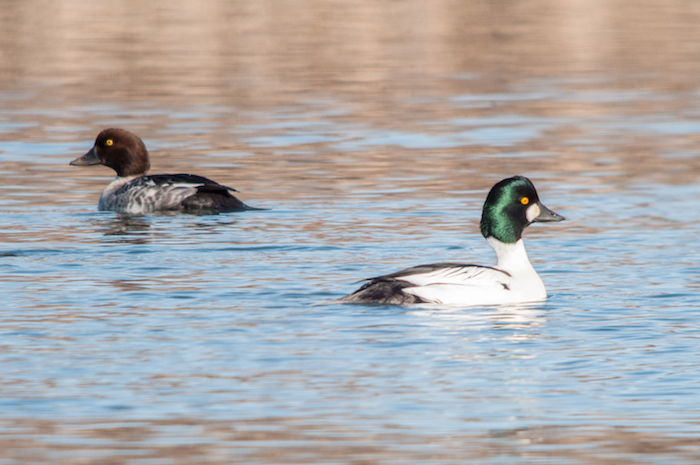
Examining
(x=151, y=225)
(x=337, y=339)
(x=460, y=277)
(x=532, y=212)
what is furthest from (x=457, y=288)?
(x=151, y=225)

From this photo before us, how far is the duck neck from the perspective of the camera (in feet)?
37.7

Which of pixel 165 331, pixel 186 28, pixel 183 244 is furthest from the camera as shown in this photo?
pixel 186 28

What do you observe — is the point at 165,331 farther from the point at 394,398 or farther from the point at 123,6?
the point at 123,6

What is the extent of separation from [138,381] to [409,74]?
77.3ft

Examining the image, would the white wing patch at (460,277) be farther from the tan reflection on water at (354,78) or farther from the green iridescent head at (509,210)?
the tan reflection on water at (354,78)

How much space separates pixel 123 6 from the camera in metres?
53.6

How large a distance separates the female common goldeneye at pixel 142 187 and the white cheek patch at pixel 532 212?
202 inches

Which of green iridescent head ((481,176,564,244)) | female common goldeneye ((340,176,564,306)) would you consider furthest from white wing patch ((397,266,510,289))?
green iridescent head ((481,176,564,244))

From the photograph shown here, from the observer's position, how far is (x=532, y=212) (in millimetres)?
11906

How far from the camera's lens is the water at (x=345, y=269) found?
24.8 feet

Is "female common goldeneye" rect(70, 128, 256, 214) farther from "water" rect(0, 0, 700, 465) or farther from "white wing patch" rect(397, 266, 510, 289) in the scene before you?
"white wing patch" rect(397, 266, 510, 289)

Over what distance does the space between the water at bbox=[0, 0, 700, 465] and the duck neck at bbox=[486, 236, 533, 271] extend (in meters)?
0.47

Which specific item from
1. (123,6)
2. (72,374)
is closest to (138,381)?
(72,374)

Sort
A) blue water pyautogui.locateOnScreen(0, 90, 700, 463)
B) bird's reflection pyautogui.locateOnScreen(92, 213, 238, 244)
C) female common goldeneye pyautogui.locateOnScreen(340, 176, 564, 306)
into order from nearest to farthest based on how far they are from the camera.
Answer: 1. blue water pyautogui.locateOnScreen(0, 90, 700, 463)
2. female common goldeneye pyautogui.locateOnScreen(340, 176, 564, 306)
3. bird's reflection pyautogui.locateOnScreen(92, 213, 238, 244)
